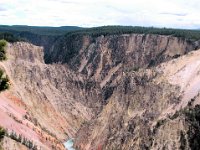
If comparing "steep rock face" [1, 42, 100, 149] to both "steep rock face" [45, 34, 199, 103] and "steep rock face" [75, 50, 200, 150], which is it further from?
"steep rock face" [75, 50, 200, 150]

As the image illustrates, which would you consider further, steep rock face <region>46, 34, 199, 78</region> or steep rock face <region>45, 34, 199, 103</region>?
steep rock face <region>46, 34, 199, 78</region>

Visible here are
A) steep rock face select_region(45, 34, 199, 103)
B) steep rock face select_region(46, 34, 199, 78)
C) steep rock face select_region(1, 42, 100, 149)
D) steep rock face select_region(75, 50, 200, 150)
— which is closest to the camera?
steep rock face select_region(75, 50, 200, 150)

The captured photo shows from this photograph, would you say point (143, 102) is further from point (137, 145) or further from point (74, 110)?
point (74, 110)

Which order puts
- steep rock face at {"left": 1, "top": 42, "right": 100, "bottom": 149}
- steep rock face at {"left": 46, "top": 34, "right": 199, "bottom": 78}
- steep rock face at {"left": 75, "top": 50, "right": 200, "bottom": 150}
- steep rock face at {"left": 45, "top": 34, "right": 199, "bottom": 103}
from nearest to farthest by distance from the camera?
steep rock face at {"left": 75, "top": 50, "right": 200, "bottom": 150} < steep rock face at {"left": 1, "top": 42, "right": 100, "bottom": 149} < steep rock face at {"left": 45, "top": 34, "right": 199, "bottom": 103} < steep rock face at {"left": 46, "top": 34, "right": 199, "bottom": 78}

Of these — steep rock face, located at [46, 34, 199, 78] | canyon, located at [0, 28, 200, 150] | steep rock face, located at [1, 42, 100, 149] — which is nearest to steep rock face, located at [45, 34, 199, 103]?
steep rock face, located at [46, 34, 199, 78]

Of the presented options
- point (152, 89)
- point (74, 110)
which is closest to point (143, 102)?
point (152, 89)

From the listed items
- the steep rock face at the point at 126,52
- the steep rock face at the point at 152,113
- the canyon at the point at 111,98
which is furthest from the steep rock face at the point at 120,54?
the steep rock face at the point at 152,113

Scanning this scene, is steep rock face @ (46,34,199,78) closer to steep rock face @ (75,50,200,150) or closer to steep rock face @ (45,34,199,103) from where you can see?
steep rock face @ (45,34,199,103)

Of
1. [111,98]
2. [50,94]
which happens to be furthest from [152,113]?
[50,94]

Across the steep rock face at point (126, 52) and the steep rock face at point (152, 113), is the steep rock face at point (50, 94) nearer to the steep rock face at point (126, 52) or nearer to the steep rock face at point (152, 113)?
the steep rock face at point (152, 113)
